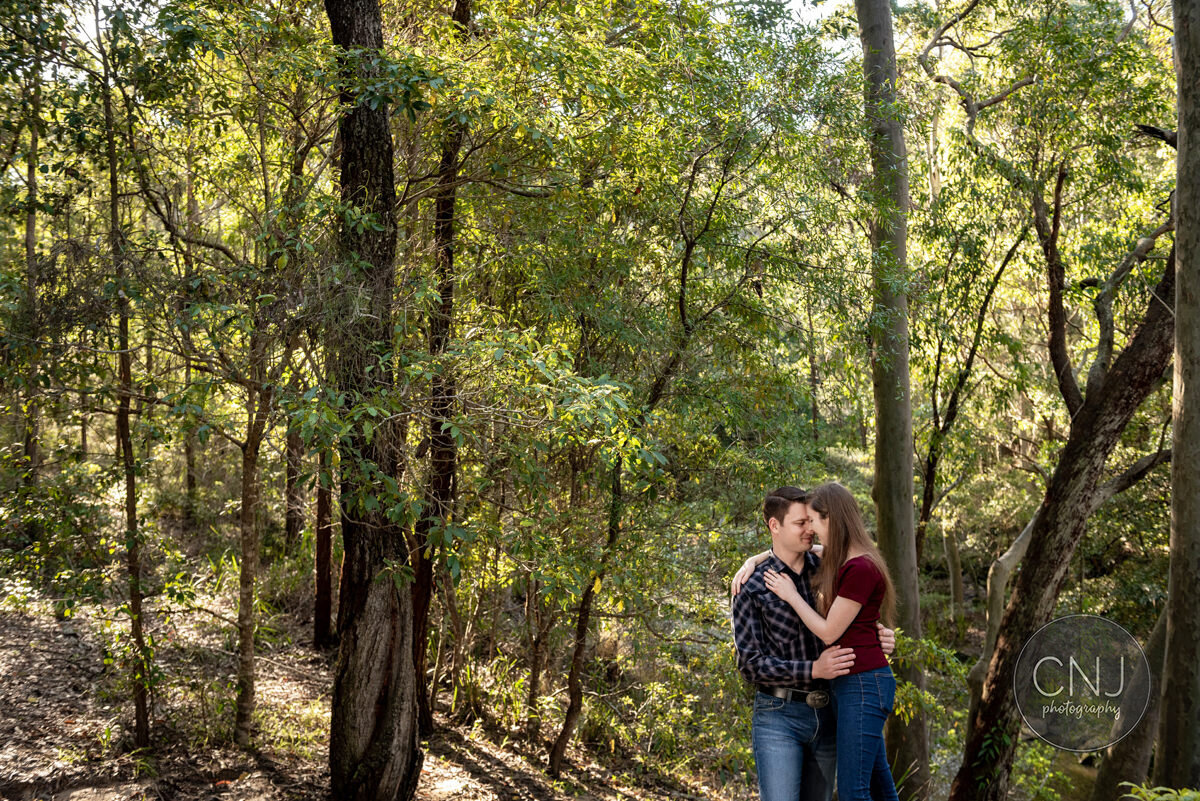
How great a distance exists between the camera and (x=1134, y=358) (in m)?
7.52

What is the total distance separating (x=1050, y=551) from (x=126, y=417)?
7917mm

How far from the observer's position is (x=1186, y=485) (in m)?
5.20

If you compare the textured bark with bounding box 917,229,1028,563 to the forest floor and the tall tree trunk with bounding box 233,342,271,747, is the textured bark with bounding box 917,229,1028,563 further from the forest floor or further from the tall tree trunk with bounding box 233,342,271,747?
the tall tree trunk with bounding box 233,342,271,747

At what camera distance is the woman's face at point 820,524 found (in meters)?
3.46

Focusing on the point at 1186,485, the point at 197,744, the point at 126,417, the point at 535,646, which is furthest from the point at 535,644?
the point at 1186,485

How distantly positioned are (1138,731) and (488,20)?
8563 mm

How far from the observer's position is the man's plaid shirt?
11.2 feet

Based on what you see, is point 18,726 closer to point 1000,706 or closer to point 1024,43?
point 1000,706

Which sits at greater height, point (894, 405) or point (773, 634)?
point (894, 405)

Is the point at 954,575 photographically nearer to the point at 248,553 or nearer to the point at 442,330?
the point at 442,330

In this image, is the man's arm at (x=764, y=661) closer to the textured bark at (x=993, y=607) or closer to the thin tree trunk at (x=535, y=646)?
the thin tree trunk at (x=535, y=646)

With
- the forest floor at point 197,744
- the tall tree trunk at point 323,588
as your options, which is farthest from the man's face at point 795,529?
→ the tall tree trunk at point 323,588

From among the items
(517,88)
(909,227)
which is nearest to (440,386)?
(517,88)

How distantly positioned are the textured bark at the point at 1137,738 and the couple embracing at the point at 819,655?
19.9ft
